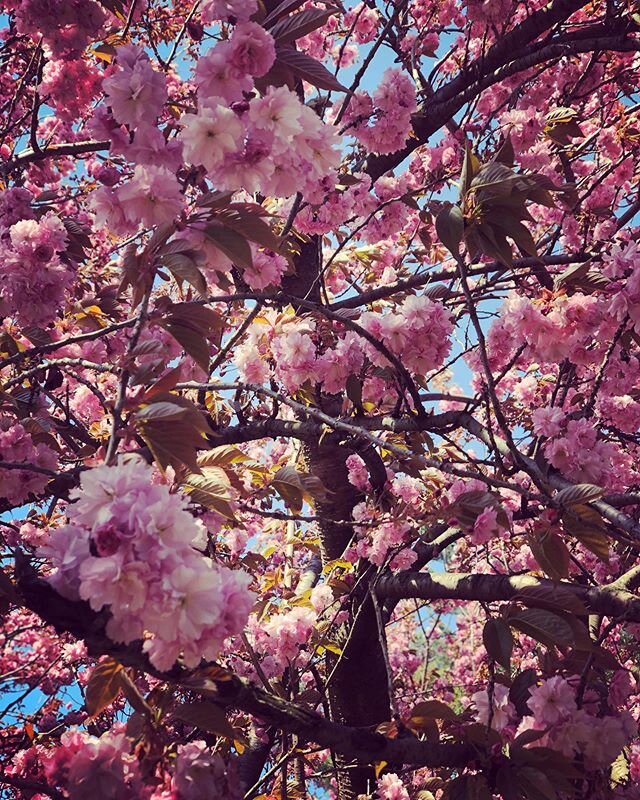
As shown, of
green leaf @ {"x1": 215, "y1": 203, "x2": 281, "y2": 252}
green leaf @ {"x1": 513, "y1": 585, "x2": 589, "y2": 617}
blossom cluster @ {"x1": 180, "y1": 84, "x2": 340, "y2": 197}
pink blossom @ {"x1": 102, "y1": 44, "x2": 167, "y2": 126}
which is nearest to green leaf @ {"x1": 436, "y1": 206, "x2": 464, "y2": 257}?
blossom cluster @ {"x1": 180, "y1": 84, "x2": 340, "y2": 197}

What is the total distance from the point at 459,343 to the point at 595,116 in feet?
5.77

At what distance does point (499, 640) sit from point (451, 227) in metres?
1.04

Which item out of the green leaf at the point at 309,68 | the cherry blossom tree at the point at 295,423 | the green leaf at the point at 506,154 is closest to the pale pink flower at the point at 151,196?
the cherry blossom tree at the point at 295,423

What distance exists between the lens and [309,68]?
132cm

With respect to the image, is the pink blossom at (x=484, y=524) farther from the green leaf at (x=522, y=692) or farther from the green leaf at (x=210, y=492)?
the green leaf at (x=210, y=492)

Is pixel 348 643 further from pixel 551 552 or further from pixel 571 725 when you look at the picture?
pixel 551 552

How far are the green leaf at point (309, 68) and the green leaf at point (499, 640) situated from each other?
1332 mm

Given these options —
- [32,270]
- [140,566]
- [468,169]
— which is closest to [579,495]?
[468,169]

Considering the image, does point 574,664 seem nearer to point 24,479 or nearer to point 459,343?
point 24,479

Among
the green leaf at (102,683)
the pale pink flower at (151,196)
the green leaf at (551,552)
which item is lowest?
the green leaf at (102,683)

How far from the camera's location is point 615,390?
2.56 metres

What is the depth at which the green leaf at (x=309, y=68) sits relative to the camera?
4.33ft

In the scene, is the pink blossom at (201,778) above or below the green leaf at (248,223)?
below

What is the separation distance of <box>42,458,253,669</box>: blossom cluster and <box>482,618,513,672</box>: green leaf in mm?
893
